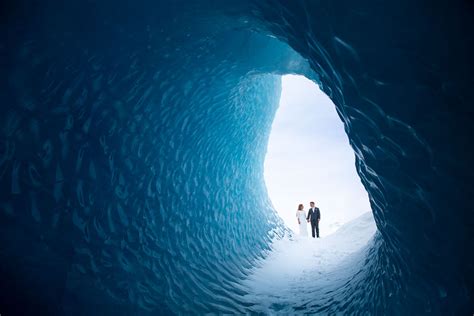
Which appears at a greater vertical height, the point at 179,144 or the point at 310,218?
the point at 310,218

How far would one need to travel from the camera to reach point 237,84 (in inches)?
176

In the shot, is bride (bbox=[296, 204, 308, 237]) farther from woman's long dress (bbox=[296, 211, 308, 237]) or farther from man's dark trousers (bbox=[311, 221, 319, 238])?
man's dark trousers (bbox=[311, 221, 319, 238])

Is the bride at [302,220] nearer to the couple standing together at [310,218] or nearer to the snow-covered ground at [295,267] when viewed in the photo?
the couple standing together at [310,218]

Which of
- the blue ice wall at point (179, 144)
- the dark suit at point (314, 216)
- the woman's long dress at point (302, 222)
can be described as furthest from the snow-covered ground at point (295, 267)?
the woman's long dress at point (302, 222)

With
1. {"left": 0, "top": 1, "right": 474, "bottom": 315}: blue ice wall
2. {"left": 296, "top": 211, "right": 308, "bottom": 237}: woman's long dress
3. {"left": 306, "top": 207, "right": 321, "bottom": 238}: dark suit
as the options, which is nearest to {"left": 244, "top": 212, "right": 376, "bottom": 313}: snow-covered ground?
{"left": 0, "top": 1, "right": 474, "bottom": 315}: blue ice wall

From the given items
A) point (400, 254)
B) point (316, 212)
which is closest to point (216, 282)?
point (400, 254)

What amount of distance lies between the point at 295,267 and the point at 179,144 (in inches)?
114

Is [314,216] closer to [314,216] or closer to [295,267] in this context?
[314,216]

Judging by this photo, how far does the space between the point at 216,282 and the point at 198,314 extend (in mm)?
712

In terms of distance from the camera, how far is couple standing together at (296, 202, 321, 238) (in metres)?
8.38

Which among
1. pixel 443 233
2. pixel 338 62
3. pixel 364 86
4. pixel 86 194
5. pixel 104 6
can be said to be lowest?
pixel 443 233

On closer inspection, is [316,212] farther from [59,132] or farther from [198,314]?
[59,132]

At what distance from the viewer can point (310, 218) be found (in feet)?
28.2

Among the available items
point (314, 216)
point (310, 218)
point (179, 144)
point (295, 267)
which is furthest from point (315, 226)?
point (179, 144)
